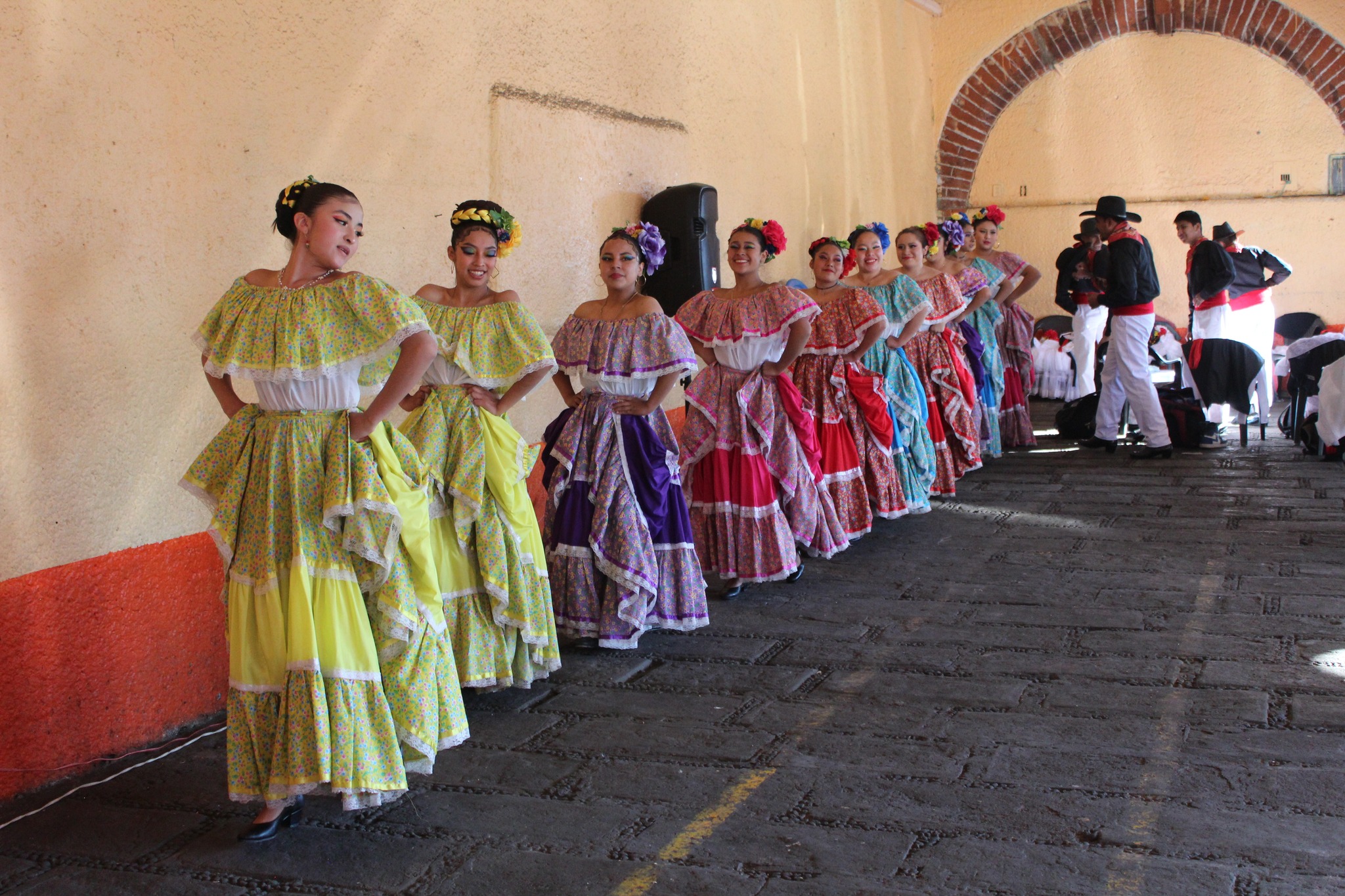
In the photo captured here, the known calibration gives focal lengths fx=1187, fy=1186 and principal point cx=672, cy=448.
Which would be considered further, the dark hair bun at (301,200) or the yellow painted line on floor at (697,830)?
the dark hair bun at (301,200)

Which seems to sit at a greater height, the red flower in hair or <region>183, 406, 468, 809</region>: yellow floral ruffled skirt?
the red flower in hair

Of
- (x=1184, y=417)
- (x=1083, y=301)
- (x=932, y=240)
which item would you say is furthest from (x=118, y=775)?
(x=1083, y=301)

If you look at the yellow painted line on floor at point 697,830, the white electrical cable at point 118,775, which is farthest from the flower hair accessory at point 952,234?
the white electrical cable at point 118,775

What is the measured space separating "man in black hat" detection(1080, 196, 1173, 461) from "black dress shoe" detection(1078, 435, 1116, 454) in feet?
0.78

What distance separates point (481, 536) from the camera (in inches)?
144

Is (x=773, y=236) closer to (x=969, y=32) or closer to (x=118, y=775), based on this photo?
(x=118, y=775)

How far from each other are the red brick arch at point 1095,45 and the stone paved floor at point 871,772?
24.7 feet

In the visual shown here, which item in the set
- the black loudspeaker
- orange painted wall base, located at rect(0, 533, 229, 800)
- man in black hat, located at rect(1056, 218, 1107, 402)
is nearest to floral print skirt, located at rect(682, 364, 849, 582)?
the black loudspeaker

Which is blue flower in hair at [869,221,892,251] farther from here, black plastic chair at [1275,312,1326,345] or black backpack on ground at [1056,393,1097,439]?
black plastic chair at [1275,312,1326,345]

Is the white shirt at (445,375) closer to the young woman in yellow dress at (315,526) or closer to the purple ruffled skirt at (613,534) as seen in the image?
the purple ruffled skirt at (613,534)

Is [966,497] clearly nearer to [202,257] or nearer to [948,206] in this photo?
[202,257]

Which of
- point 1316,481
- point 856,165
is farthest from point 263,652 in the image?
point 856,165

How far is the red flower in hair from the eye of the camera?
16.3ft

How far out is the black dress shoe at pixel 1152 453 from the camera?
7.77m
